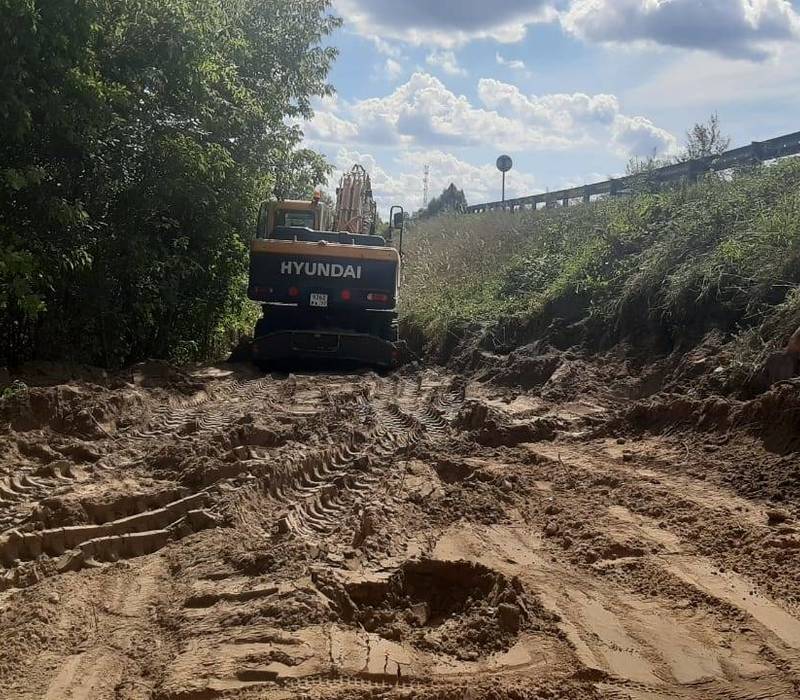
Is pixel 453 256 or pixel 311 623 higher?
pixel 453 256

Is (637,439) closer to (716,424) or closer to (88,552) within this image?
(716,424)

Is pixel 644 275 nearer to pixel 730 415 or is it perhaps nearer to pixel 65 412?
pixel 730 415

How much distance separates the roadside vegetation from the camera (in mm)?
8127

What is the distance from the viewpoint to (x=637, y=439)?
6641 millimetres

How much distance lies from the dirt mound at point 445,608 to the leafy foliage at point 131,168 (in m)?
5.00

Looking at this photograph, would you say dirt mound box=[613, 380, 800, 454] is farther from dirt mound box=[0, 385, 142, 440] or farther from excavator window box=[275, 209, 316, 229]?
excavator window box=[275, 209, 316, 229]

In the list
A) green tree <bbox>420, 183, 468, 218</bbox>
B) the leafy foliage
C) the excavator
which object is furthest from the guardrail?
green tree <bbox>420, 183, 468, 218</bbox>

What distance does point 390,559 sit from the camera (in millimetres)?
3994

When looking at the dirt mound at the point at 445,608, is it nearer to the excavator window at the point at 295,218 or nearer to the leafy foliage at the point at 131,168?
the leafy foliage at the point at 131,168

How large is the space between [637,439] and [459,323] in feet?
25.5

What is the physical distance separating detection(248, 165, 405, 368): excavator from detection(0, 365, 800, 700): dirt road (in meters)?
5.27

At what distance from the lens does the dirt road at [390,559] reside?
2.97 meters

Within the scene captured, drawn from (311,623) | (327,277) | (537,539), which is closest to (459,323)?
(327,277)

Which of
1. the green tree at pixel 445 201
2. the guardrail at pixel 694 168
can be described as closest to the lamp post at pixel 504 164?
the guardrail at pixel 694 168
